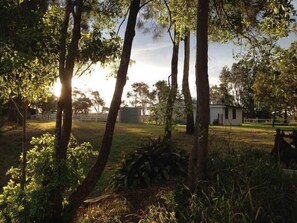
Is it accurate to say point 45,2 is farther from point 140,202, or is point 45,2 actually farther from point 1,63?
point 140,202

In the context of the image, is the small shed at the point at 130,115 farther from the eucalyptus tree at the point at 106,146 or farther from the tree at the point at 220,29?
the eucalyptus tree at the point at 106,146

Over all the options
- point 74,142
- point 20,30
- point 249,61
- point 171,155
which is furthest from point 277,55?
point 20,30

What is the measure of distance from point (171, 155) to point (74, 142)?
2.78m

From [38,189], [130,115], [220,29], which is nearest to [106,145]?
[38,189]

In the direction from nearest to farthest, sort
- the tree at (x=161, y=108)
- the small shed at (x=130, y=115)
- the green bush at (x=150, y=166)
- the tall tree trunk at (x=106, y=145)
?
the tall tree trunk at (x=106, y=145) < the green bush at (x=150, y=166) < the tree at (x=161, y=108) < the small shed at (x=130, y=115)

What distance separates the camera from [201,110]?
7250 mm

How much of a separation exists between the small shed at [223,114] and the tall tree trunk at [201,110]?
4102 cm

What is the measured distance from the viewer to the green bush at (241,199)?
5.06 meters

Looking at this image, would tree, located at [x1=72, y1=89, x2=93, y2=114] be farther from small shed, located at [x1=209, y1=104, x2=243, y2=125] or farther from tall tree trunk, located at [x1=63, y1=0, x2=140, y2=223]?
tall tree trunk, located at [x1=63, y1=0, x2=140, y2=223]

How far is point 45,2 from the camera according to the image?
27.3 feet

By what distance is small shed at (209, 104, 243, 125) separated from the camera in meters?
49.5

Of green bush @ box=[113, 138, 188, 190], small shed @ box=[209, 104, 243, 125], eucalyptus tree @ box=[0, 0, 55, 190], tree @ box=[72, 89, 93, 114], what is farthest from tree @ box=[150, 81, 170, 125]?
tree @ box=[72, 89, 93, 114]

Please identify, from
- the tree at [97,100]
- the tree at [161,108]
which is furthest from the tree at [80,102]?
the tree at [161,108]

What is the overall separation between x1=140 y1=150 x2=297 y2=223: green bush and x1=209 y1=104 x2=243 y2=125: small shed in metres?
41.4
